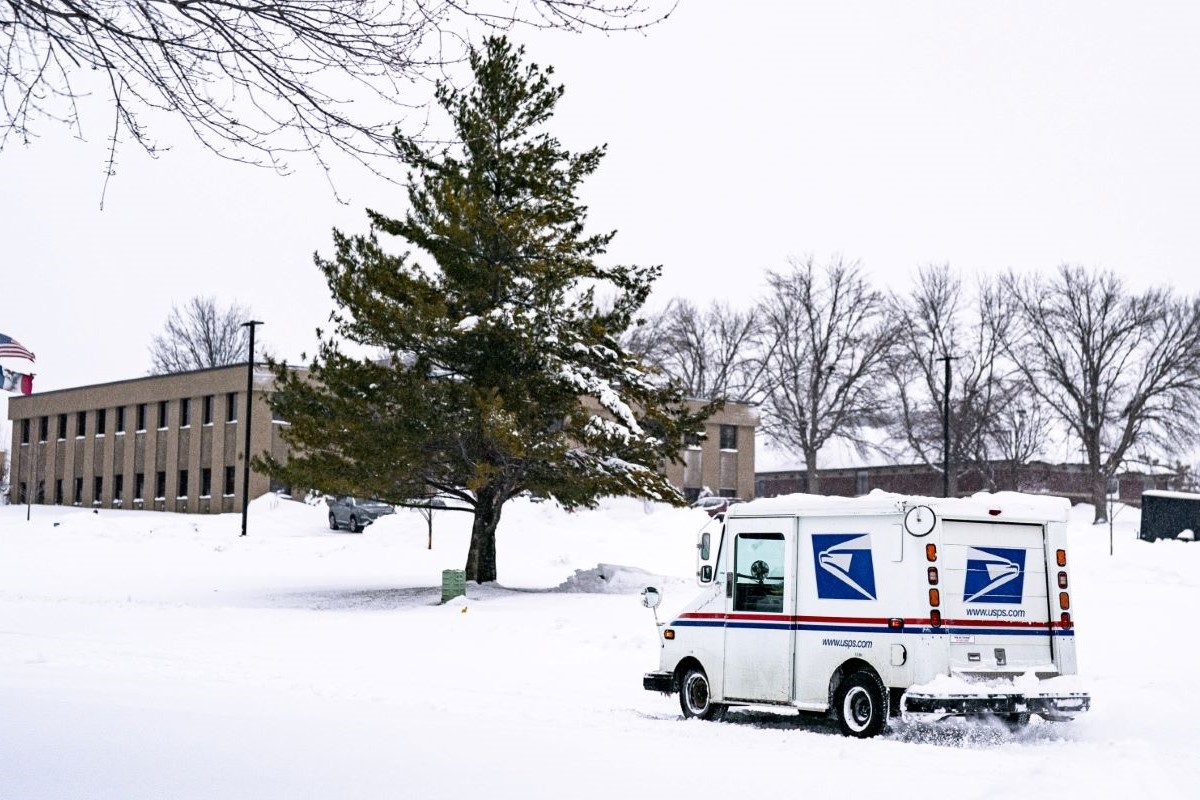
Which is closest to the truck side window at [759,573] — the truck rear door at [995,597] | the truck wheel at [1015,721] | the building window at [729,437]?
the truck rear door at [995,597]

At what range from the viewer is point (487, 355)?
1189 inches

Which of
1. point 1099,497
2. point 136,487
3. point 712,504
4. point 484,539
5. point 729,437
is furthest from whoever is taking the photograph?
point 729,437

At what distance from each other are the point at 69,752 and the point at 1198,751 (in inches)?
352

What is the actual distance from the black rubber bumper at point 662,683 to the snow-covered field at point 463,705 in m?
0.29

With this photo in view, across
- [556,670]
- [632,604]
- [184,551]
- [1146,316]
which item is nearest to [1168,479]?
[1146,316]

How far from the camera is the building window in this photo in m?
77.9

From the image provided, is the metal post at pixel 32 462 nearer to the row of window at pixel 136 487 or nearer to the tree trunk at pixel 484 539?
the row of window at pixel 136 487

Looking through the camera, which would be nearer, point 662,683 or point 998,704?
point 998,704

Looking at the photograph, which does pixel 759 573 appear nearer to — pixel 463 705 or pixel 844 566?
pixel 844 566

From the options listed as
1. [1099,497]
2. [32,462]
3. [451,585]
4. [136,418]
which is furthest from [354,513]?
[1099,497]

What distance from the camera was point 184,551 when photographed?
45.5 metres

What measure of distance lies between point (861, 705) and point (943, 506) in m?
1.91

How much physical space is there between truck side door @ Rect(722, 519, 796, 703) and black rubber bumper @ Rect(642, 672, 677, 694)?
0.74m

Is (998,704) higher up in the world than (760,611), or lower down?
lower down
